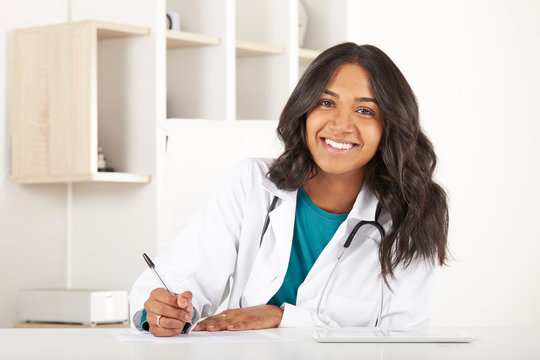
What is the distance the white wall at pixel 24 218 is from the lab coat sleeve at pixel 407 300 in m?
1.64

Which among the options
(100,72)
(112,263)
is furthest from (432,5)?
(112,263)

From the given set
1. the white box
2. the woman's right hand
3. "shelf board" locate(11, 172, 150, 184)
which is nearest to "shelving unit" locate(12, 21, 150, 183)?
"shelf board" locate(11, 172, 150, 184)

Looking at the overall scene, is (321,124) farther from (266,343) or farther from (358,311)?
(266,343)

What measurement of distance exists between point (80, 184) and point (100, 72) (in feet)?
1.39

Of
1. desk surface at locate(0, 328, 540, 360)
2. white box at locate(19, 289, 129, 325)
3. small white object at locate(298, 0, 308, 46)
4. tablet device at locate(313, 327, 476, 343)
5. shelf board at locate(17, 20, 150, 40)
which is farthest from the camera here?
small white object at locate(298, 0, 308, 46)

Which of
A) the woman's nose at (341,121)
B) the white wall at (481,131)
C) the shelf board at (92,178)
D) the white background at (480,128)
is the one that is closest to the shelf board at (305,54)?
the white background at (480,128)

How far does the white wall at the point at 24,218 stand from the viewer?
284cm

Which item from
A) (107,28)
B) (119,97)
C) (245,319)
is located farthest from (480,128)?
(245,319)

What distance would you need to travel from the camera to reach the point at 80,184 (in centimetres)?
302

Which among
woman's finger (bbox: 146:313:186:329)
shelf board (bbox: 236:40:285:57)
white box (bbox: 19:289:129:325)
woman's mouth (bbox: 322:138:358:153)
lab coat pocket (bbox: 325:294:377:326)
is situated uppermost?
shelf board (bbox: 236:40:285:57)

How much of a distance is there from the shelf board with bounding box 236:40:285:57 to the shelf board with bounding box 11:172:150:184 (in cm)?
66

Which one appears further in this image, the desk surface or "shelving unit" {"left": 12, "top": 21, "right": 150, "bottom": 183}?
"shelving unit" {"left": 12, "top": 21, "right": 150, "bottom": 183}

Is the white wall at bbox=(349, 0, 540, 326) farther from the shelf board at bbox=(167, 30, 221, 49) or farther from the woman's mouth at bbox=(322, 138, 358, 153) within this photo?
the woman's mouth at bbox=(322, 138, 358, 153)

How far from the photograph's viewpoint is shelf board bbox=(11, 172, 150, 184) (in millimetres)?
2709
